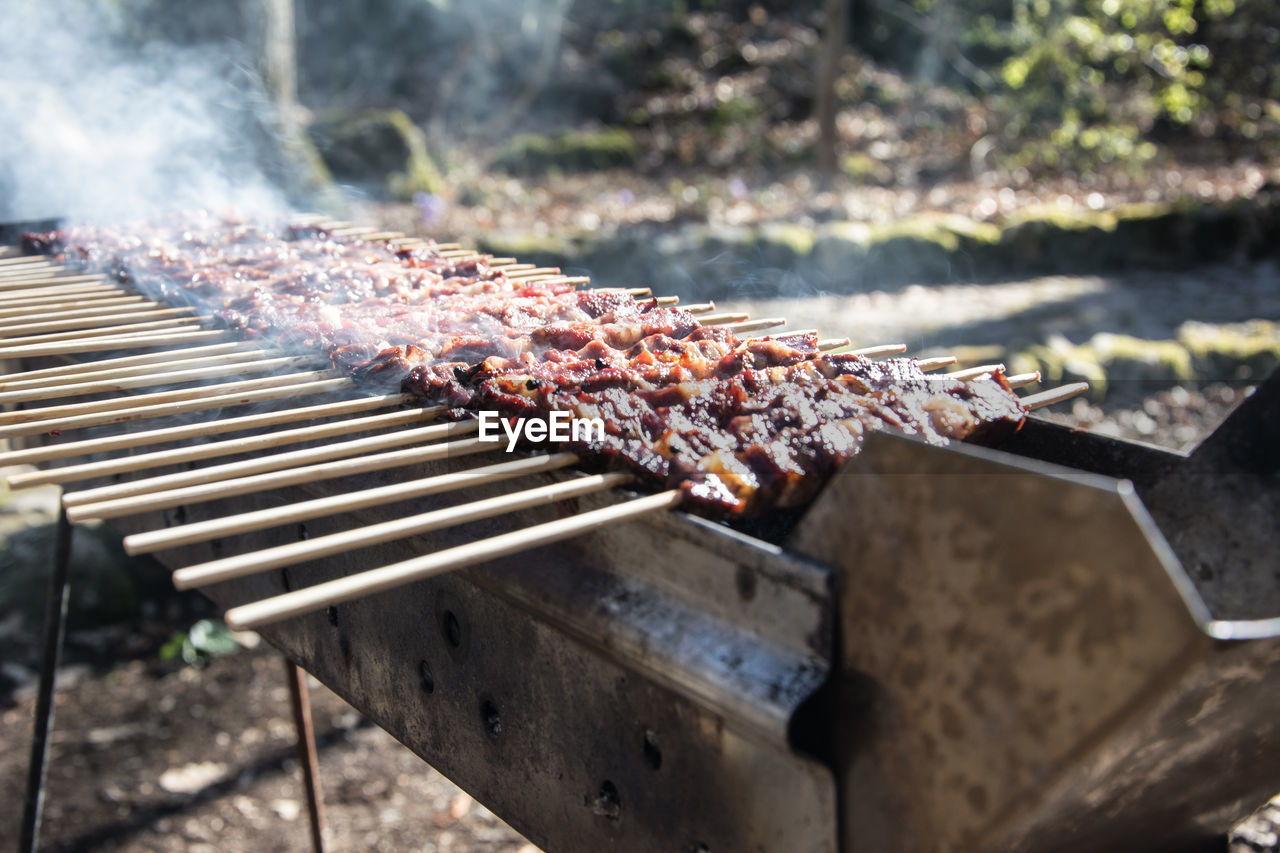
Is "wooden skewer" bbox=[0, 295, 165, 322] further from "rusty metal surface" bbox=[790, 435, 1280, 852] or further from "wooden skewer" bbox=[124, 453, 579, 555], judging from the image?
"rusty metal surface" bbox=[790, 435, 1280, 852]

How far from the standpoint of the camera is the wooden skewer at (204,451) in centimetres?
147

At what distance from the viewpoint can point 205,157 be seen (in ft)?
29.4

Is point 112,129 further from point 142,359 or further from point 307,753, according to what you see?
point 142,359

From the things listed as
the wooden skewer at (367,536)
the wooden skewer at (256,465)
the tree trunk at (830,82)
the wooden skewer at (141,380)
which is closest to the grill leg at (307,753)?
the wooden skewer at (141,380)

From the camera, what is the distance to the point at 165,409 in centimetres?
193

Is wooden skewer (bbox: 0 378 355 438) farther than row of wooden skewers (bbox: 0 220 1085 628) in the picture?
Yes

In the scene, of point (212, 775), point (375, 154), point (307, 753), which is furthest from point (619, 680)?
point (375, 154)

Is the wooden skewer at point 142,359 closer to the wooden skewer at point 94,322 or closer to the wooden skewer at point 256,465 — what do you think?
the wooden skewer at point 94,322

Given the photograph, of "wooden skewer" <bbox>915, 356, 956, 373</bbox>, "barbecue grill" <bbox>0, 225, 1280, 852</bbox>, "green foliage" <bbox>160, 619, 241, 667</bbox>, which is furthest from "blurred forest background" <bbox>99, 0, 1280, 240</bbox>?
"barbecue grill" <bbox>0, 225, 1280, 852</bbox>

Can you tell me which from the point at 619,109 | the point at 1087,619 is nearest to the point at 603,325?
the point at 1087,619

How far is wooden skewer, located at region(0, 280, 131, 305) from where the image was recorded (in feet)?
10.4

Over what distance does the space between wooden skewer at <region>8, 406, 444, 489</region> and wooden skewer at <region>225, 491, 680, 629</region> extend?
1.41ft

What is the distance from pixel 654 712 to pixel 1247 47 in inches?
861

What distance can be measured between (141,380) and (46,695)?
6.48 ft
